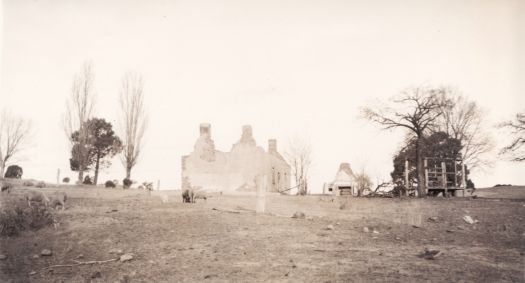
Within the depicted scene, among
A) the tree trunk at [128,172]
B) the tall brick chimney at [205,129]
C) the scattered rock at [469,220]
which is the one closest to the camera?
the scattered rock at [469,220]

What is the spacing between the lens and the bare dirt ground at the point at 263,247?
7.10 metres

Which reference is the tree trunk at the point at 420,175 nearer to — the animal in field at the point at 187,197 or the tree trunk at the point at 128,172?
the animal in field at the point at 187,197

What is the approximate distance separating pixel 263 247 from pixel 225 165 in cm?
3025

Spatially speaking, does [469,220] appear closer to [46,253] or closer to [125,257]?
[125,257]

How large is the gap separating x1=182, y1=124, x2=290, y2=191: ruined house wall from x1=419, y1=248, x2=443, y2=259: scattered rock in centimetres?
2938

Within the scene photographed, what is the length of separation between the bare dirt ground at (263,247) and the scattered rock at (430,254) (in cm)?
18

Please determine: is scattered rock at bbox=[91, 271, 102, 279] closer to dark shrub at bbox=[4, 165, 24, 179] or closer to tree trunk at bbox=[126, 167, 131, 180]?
tree trunk at bbox=[126, 167, 131, 180]

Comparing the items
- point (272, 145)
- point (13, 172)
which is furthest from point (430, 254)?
point (13, 172)

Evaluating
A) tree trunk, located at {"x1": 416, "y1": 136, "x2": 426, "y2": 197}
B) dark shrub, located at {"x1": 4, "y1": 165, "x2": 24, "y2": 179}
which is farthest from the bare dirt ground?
dark shrub, located at {"x1": 4, "y1": 165, "x2": 24, "y2": 179}

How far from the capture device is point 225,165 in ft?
127

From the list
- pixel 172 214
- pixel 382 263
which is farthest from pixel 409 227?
pixel 172 214

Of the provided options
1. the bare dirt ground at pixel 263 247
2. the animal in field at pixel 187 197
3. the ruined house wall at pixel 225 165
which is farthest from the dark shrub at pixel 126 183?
the bare dirt ground at pixel 263 247

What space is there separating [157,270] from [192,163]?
31.4 meters

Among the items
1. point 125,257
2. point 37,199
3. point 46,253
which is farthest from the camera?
point 37,199
